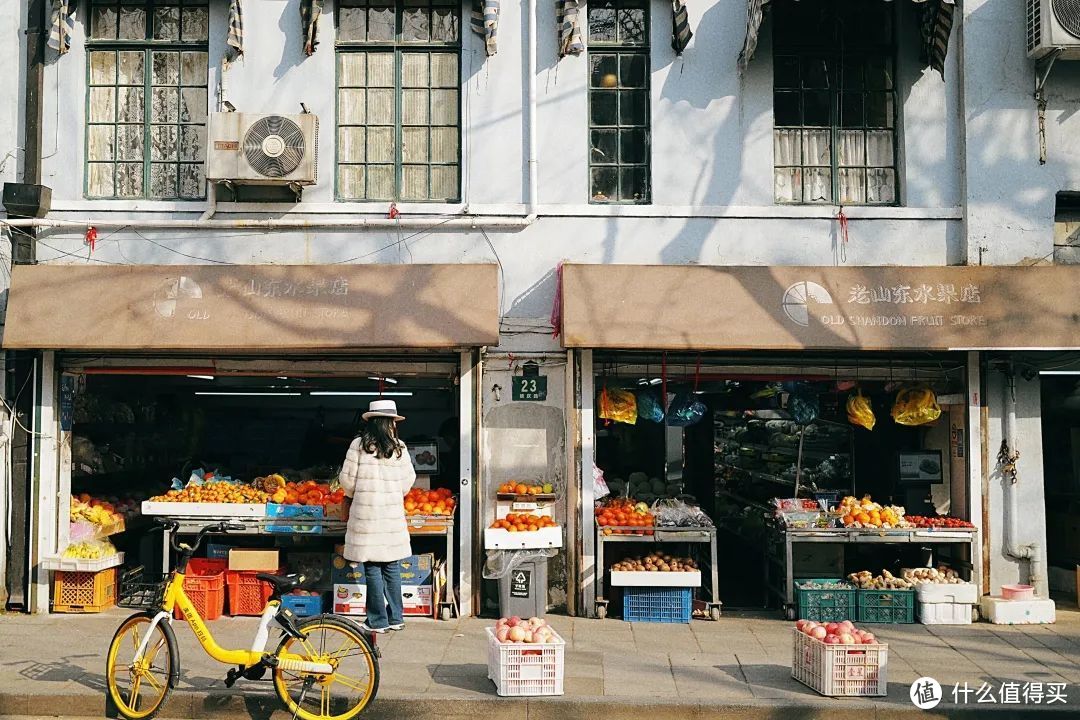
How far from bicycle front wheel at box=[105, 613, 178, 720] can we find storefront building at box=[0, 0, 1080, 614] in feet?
12.4

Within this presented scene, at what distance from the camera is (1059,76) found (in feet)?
36.0

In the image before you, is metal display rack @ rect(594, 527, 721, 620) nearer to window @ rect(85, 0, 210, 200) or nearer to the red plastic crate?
the red plastic crate

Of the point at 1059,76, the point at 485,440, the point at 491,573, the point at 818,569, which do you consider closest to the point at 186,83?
the point at 485,440

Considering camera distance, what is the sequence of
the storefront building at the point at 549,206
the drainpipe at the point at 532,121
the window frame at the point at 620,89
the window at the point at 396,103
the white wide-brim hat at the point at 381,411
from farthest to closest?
the window at the point at 396,103
the window frame at the point at 620,89
the drainpipe at the point at 532,121
the storefront building at the point at 549,206
the white wide-brim hat at the point at 381,411

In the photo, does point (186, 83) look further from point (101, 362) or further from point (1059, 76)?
point (1059, 76)

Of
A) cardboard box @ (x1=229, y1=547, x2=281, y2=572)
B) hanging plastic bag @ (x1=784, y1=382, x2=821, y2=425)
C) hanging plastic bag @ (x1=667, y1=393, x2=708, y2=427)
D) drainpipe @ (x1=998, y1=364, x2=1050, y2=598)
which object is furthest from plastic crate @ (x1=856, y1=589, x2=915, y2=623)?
cardboard box @ (x1=229, y1=547, x2=281, y2=572)

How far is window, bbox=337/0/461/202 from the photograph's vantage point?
1117 cm

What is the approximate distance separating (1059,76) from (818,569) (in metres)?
6.07

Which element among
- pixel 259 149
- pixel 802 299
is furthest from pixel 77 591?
pixel 802 299

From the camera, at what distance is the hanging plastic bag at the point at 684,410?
11.2 meters

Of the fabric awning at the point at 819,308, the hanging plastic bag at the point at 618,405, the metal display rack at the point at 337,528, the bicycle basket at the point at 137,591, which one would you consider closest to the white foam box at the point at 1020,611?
the fabric awning at the point at 819,308

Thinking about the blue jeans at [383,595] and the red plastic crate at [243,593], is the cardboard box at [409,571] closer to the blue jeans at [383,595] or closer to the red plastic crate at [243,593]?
the red plastic crate at [243,593]

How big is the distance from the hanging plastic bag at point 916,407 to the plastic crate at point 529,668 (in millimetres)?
5414

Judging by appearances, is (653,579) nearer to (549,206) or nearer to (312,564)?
(312,564)
